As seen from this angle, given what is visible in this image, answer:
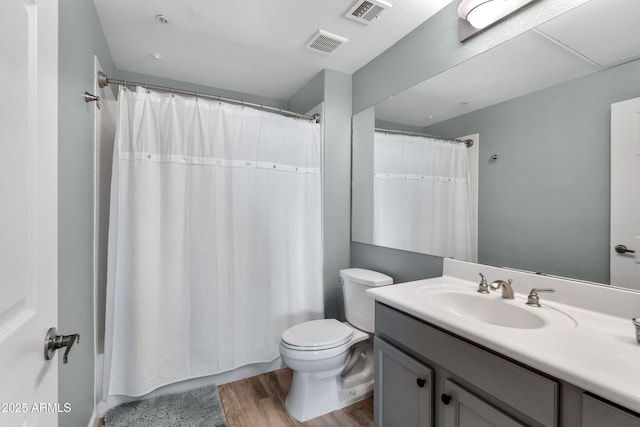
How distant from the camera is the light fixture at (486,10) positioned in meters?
1.27

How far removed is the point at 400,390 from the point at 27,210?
1352mm

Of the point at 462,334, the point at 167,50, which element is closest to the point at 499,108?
the point at 462,334

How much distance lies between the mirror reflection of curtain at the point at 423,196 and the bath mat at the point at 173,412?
149cm

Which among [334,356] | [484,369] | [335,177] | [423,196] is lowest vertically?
[334,356]

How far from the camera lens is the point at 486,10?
Result: 51.0 inches

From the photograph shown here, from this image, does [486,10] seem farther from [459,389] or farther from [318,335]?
[318,335]

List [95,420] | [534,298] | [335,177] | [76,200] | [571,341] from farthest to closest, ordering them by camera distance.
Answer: [335,177] < [95,420] < [76,200] < [534,298] < [571,341]

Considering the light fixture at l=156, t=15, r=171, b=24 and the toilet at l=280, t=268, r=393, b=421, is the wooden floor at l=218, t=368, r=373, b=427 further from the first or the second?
the light fixture at l=156, t=15, r=171, b=24

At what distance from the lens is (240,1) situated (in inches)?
59.7

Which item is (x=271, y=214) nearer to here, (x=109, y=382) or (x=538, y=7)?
(x=109, y=382)

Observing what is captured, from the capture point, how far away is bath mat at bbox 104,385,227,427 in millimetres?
1588

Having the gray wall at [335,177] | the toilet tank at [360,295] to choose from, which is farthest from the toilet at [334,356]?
the gray wall at [335,177]

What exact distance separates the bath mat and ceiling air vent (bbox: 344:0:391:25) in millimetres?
2427

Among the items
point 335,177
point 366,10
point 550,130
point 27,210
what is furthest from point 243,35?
point 550,130
